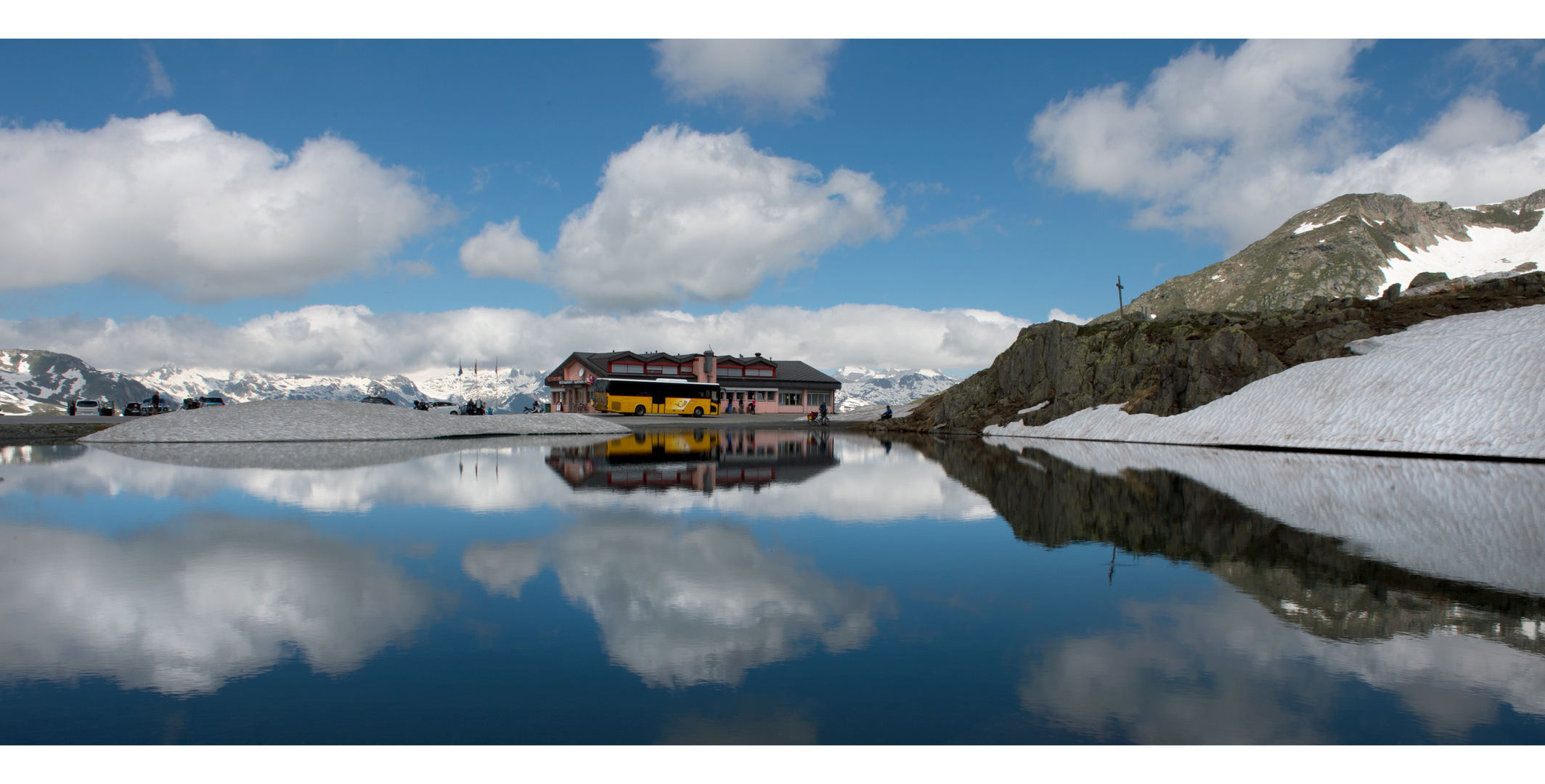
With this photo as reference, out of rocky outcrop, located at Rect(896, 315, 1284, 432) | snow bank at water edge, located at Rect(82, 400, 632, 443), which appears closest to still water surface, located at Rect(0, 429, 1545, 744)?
snow bank at water edge, located at Rect(82, 400, 632, 443)

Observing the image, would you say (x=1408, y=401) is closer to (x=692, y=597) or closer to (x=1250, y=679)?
(x=1250, y=679)

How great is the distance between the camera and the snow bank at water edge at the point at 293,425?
36844 millimetres

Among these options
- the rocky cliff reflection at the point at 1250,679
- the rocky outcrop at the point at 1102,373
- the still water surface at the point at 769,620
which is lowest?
the rocky cliff reflection at the point at 1250,679

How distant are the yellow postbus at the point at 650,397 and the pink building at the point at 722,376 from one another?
9.07m

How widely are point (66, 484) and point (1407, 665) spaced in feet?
84.5

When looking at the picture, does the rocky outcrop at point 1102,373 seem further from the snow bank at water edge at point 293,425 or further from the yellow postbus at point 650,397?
the snow bank at water edge at point 293,425

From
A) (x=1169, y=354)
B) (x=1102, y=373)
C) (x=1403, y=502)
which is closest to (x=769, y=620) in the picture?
(x=1403, y=502)

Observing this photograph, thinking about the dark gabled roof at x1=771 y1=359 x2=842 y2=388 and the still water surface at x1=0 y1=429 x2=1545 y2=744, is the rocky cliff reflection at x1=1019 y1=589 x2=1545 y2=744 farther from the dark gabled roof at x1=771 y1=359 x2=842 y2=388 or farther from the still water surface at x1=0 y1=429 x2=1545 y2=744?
the dark gabled roof at x1=771 y1=359 x2=842 y2=388

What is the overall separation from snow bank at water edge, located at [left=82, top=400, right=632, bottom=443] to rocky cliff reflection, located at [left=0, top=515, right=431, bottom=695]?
2926cm

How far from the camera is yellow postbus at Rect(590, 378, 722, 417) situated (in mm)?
74938

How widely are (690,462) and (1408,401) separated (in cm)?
2945

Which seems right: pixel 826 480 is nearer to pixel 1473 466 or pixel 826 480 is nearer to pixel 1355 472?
pixel 1355 472

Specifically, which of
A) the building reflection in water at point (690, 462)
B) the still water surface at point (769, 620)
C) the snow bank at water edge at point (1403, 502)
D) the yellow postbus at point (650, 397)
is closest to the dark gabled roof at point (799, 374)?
the yellow postbus at point (650, 397)

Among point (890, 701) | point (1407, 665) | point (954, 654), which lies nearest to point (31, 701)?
point (890, 701)
